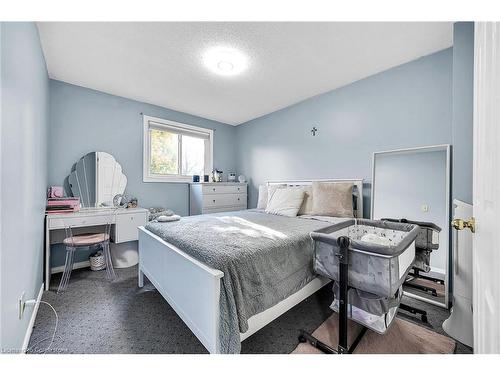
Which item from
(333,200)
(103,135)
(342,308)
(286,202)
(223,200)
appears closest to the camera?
(342,308)

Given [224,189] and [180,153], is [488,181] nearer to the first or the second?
[224,189]

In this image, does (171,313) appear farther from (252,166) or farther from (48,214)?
(252,166)

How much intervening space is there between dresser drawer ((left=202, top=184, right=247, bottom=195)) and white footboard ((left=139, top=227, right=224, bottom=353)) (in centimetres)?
169

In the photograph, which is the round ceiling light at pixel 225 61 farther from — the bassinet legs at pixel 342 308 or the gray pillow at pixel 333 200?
the bassinet legs at pixel 342 308

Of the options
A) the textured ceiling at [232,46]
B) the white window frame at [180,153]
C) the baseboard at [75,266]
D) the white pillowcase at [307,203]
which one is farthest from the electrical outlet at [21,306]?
the white pillowcase at [307,203]

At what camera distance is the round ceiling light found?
2034 millimetres

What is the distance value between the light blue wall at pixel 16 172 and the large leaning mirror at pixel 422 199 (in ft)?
9.27

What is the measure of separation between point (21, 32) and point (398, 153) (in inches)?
129

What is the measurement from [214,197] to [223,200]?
202mm

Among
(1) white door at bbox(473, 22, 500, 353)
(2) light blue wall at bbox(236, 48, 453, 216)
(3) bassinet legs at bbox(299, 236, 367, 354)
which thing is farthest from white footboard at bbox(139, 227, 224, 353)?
(2) light blue wall at bbox(236, 48, 453, 216)

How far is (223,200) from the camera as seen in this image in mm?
3809

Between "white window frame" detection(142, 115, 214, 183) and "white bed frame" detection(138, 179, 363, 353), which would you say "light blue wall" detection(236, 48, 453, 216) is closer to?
"white window frame" detection(142, 115, 214, 183)

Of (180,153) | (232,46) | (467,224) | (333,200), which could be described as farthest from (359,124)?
(180,153)

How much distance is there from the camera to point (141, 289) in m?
2.13
